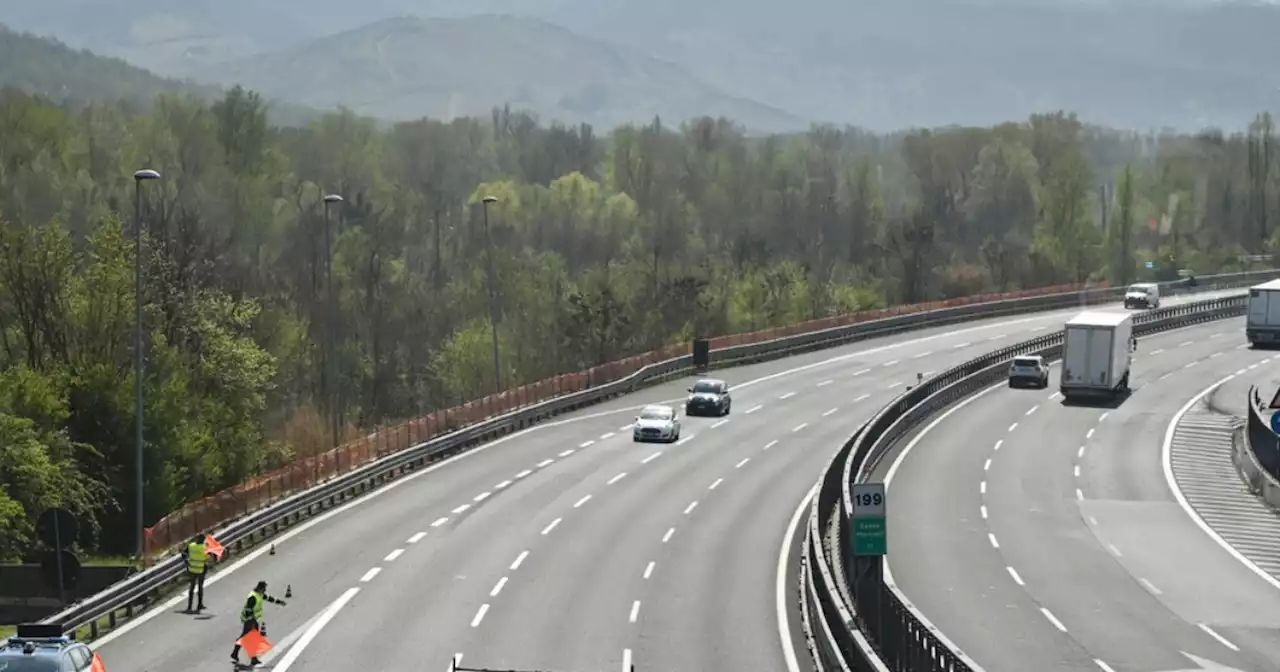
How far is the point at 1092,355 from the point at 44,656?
2045 inches

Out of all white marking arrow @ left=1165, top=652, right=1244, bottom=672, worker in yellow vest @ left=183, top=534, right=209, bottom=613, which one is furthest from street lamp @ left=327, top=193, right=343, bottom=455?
white marking arrow @ left=1165, top=652, right=1244, bottom=672

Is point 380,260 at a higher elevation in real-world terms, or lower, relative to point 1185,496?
higher

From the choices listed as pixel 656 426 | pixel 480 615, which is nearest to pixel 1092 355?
pixel 656 426

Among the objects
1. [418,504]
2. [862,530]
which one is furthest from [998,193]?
[862,530]

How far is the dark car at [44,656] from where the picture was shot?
64.3 feet

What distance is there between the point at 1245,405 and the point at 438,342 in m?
64.8

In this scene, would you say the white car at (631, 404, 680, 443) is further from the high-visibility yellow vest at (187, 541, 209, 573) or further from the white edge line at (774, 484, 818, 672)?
the high-visibility yellow vest at (187, 541, 209, 573)

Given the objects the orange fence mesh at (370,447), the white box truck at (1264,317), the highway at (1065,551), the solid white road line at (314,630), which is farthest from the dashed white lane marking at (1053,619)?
the white box truck at (1264,317)

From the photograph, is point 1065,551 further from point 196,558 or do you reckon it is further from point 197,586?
point 196,558

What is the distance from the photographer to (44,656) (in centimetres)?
1981

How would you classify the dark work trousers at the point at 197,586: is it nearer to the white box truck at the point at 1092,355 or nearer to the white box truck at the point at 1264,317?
the white box truck at the point at 1092,355

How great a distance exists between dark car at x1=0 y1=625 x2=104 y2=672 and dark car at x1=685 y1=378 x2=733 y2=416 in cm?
4280

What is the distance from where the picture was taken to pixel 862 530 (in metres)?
26.9

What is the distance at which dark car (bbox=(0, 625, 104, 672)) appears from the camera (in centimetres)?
1961
